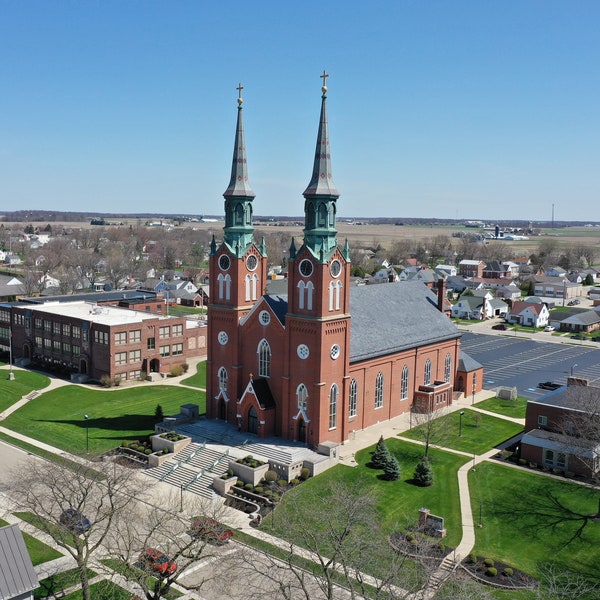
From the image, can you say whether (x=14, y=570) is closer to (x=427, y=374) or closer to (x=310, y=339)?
(x=310, y=339)

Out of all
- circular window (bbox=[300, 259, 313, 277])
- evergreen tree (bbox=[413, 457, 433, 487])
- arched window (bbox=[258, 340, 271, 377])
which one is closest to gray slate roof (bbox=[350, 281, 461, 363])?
arched window (bbox=[258, 340, 271, 377])

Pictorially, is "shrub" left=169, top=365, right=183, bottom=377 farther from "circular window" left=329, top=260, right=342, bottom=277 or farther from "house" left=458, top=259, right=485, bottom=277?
"house" left=458, top=259, right=485, bottom=277

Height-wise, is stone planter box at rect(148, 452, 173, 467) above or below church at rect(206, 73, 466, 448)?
below

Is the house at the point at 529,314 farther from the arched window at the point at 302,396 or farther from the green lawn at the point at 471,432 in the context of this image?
the arched window at the point at 302,396

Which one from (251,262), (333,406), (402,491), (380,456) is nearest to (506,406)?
(380,456)

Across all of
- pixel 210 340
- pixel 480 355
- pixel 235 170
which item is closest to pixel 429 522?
pixel 210 340

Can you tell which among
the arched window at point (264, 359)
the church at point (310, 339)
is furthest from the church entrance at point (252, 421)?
the arched window at point (264, 359)
